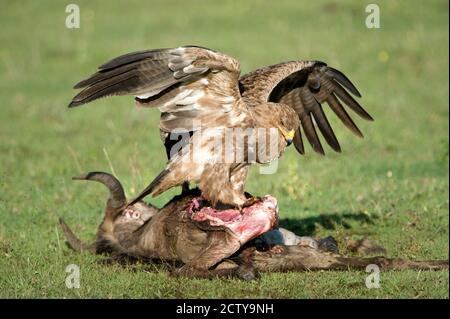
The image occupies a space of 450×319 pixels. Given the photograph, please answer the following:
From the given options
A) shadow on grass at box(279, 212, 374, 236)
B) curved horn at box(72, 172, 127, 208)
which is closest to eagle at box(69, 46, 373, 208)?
curved horn at box(72, 172, 127, 208)

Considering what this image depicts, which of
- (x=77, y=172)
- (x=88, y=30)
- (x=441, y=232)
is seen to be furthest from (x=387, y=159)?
(x=88, y=30)

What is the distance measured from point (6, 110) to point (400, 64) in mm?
7617

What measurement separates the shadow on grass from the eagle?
4.69 ft

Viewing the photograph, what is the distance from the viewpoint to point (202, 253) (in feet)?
23.1

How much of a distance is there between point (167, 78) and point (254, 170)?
4618 millimetres

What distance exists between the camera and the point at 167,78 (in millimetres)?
7160

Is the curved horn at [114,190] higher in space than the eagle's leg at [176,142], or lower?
lower

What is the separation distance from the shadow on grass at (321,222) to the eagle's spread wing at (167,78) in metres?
2.02

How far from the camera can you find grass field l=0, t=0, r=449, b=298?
7.02 meters

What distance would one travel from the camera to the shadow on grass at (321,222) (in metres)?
8.92

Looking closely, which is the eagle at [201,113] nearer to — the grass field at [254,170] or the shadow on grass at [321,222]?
the grass field at [254,170]

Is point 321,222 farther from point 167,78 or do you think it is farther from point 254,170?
point 167,78

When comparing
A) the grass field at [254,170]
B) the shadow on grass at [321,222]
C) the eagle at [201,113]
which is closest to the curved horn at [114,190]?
the eagle at [201,113]

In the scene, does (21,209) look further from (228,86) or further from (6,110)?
(6,110)
